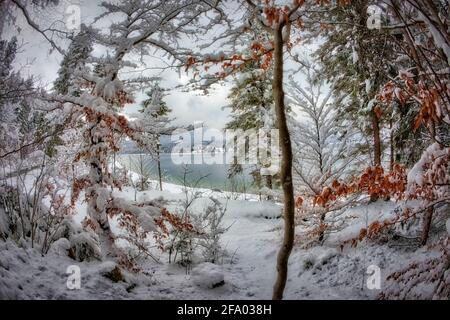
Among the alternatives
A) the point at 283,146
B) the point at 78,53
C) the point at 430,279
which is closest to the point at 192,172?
the point at 78,53

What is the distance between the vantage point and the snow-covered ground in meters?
4.79

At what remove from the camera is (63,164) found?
6.85 metres

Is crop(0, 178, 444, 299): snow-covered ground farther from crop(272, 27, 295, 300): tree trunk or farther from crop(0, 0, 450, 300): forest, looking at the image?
crop(272, 27, 295, 300): tree trunk

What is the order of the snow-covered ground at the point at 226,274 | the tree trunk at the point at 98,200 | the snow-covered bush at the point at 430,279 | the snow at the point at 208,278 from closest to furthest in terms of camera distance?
the snow-covered bush at the point at 430,279, the snow-covered ground at the point at 226,274, the tree trunk at the point at 98,200, the snow at the point at 208,278

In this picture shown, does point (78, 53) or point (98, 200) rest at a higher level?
point (78, 53)

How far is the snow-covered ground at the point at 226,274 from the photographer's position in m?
4.79

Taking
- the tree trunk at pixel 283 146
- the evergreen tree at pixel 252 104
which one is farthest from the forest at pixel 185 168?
the evergreen tree at pixel 252 104

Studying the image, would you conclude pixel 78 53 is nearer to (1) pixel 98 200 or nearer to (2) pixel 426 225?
(1) pixel 98 200

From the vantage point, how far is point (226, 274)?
8062 mm

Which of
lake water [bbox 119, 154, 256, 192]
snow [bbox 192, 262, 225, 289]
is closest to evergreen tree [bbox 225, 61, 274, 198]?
lake water [bbox 119, 154, 256, 192]

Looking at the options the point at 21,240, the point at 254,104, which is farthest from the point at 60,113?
the point at 254,104

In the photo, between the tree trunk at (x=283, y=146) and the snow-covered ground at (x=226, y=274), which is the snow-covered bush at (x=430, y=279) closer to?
the snow-covered ground at (x=226, y=274)

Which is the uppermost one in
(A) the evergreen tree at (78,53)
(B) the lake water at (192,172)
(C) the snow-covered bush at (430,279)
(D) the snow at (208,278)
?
(A) the evergreen tree at (78,53)

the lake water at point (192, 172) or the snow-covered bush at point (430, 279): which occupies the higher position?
the lake water at point (192, 172)
